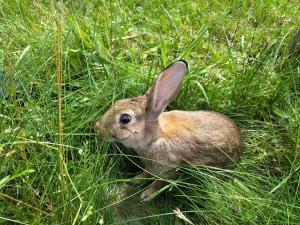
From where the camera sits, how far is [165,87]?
3.09 metres

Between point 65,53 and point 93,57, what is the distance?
8.4 inches

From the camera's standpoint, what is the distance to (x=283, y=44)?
394cm

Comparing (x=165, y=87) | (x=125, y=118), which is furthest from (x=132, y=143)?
(x=165, y=87)

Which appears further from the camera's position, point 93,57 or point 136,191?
point 93,57

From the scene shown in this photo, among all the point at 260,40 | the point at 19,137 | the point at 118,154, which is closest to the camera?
the point at 19,137

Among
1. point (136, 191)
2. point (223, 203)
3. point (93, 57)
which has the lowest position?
point (136, 191)

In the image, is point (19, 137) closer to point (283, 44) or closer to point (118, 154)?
point (118, 154)

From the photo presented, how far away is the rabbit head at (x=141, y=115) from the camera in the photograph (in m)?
3.08

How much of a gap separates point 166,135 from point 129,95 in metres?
0.46

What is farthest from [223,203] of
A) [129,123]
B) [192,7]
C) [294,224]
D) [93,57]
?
[192,7]

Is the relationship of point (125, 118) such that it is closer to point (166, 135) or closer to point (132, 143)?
point (132, 143)

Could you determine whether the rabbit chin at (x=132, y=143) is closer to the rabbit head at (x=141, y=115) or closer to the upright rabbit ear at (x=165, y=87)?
the rabbit head at (x=141, y=115)

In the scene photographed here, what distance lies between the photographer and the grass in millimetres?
2660

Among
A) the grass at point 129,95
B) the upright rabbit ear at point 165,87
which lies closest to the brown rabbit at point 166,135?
the upright rabbit ear at point 165,87
